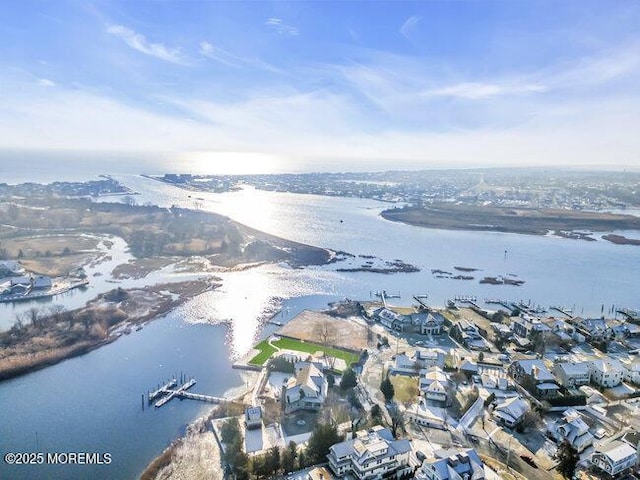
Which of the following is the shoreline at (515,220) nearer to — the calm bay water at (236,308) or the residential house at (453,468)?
the calm bay water at (236,308)

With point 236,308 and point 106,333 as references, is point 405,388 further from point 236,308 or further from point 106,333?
point 106,333

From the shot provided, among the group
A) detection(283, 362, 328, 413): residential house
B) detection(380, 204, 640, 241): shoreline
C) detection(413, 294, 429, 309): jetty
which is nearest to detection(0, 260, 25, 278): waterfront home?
detection(283, 362, 328, 413): residential house

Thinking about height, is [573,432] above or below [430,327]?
above

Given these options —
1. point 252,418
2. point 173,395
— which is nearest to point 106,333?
point 173,395

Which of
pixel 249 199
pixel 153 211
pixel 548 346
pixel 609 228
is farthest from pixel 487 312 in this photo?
pixel 249 199

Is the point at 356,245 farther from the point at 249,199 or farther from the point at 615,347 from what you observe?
the point at 249,199

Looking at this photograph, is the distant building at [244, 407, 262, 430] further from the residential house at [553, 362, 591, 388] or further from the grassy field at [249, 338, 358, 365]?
the residential house at [553, 362, 591, 388]
